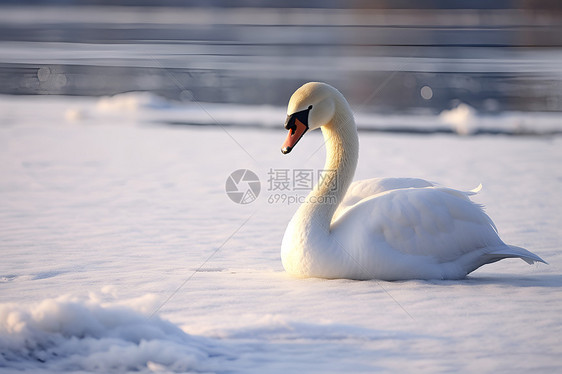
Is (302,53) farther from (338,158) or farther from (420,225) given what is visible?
(420,225)

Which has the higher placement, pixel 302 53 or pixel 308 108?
pixel 308 108

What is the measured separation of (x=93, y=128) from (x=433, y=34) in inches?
821

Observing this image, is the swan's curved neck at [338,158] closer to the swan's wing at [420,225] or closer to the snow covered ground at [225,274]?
the swan's wing at [420,225]

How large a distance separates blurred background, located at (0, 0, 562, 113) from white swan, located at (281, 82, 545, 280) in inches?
318

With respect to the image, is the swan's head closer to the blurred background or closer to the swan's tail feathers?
the swan's tail feathers

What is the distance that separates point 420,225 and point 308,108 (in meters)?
0.88

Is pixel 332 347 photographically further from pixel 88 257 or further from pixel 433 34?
pixel 433 34

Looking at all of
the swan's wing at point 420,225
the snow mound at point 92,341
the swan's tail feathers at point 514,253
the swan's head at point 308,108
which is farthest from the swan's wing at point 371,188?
the snow mound at point 92,341

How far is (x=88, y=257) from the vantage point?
5016 mm

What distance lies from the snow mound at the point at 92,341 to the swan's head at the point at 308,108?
159cm

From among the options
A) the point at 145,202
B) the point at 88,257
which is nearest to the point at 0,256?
the point at 88,257

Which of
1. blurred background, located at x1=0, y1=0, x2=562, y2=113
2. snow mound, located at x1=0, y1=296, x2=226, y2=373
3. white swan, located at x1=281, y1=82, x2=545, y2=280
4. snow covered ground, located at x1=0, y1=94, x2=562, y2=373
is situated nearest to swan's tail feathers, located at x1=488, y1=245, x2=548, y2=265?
white swan, located at x1=281, y1=82, x2=545, y2=280

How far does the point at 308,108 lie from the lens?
473cm

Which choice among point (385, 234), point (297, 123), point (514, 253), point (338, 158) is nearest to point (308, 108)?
point (297, 123)
